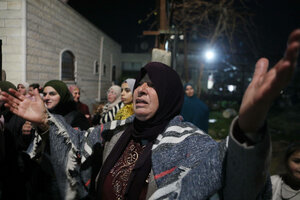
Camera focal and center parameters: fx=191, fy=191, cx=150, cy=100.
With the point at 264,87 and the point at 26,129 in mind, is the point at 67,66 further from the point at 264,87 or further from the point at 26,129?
the point at 264,87

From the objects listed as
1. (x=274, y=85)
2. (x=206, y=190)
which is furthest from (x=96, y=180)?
(x=274, y=85)

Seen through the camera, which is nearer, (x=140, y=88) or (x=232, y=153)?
(x=232, y=153)

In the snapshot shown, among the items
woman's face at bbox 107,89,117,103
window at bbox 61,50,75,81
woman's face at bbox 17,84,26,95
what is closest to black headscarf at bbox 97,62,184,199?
woman's face at bbox 17,84,26,95

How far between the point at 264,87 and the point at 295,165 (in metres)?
1.84

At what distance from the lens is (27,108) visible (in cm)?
143

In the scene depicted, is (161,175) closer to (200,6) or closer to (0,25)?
(0,25)

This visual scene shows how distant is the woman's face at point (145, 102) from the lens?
4.93 ft

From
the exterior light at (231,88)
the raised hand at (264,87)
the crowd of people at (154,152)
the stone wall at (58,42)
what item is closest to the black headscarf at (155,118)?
the crowd of people at (154,152)

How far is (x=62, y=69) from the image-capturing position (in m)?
7.37

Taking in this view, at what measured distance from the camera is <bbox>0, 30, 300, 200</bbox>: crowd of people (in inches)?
30.7

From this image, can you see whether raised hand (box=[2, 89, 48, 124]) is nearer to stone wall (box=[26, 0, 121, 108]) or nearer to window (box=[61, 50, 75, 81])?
stone wall (box=[26, 0, 121, 108])

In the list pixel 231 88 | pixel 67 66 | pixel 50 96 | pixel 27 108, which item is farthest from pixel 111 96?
pixel 231 88

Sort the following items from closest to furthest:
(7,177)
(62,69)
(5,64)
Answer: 1. (7,177)
2. (5,64)
3. (62,69)

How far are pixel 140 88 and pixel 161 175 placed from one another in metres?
0.72
